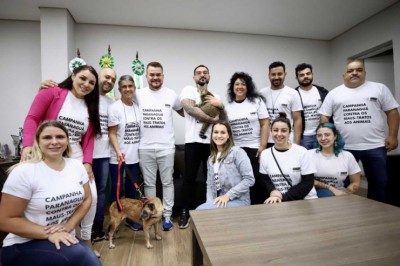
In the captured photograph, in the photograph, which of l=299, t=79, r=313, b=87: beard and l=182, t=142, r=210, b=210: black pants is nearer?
l=182, t=142, r=210, b=210: black pants

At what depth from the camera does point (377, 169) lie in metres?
2.04

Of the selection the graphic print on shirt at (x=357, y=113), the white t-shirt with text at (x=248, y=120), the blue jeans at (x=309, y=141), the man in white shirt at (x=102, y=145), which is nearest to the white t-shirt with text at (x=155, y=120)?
the man in white shirt at (x=102, y=145)

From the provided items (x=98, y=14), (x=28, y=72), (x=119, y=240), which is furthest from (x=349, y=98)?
(x=28, y=72)

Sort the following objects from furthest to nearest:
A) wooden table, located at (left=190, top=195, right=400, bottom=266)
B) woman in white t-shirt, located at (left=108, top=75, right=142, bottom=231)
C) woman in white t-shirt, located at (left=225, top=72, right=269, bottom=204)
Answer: woman in white t-shirt, located at (left=225, top=72, right=269, bottom=204), woman in white t-shirt, located at (left=108, top=75, right=142, bottom=231), wooden table, located at (left=190, top=195, right=400, bottom=266)

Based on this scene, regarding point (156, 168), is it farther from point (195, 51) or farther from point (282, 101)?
point (195, 51)

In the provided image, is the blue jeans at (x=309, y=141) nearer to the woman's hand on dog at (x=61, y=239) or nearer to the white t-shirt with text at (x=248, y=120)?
the white t-shirt with text at (x=248, y=120)

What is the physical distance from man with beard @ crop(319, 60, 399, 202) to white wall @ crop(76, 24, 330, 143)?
6.96 ft

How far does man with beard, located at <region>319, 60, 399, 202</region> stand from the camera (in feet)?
6.70

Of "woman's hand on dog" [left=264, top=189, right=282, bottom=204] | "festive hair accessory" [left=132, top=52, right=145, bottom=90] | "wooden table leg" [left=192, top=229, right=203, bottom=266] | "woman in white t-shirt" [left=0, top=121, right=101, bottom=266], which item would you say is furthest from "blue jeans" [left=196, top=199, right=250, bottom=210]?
"festive hair accessory" [left=132, top=52, right=145, bottom=90]

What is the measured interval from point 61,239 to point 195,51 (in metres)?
3.36

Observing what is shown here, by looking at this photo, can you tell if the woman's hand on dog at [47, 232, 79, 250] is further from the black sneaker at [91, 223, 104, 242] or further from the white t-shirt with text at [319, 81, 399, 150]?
the white t-shirt with text at [319, 81, 399, 150]

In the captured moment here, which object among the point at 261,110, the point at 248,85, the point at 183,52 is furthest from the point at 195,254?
the point at 183,52

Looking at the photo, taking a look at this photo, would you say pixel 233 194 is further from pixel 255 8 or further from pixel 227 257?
pixel 255 8

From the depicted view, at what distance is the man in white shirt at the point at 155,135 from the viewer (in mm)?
2258
